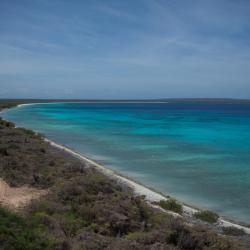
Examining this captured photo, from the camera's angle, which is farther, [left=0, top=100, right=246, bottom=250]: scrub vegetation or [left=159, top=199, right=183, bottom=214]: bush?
[left=159, top=199, right=183, bottom=214]: bush

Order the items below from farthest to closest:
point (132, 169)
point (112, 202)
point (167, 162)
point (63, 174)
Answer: point (167, 162) < point (132, 169) < point (63, 174) < point (112, 202)

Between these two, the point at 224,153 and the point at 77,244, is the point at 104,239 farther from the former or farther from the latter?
the point at 224,153

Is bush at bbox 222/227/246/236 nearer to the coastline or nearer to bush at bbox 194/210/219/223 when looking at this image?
the coastline

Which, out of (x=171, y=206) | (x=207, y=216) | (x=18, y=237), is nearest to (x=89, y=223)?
(x=18, y=237)

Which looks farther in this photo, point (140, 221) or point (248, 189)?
point (248, 189)

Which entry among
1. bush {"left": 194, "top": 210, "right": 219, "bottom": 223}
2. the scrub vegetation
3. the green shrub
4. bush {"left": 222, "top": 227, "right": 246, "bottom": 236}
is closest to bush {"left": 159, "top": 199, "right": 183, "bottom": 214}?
the scrub vegetation

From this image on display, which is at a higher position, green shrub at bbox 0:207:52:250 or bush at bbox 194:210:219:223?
green shrub at bbox 0:207:52:250

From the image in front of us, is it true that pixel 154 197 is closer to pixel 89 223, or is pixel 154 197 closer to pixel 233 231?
pixel 233 231

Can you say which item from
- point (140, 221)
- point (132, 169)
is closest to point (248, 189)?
point (132, 169)
